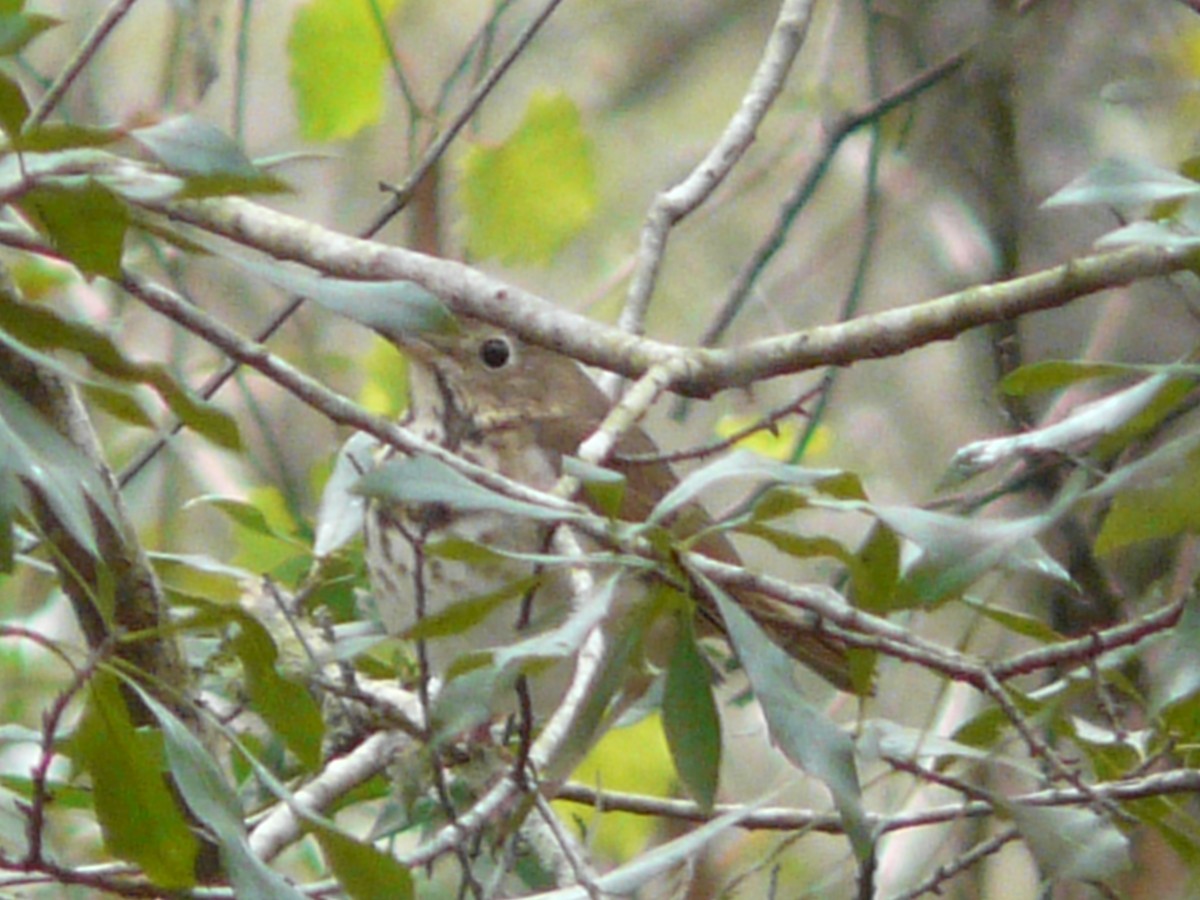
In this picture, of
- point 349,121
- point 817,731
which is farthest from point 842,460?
point 817,731

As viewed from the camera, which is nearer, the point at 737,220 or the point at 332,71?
the point at 332,71

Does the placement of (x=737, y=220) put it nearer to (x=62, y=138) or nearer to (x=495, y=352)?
(x=495, y=352)

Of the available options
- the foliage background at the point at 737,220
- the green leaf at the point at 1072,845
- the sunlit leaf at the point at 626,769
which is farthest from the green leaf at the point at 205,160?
the sunlit leaf at the point at 626,769

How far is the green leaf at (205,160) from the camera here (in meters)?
1.08

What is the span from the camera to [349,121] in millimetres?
2434

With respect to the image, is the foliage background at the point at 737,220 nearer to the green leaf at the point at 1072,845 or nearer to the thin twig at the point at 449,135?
the thin twig at the point at 449,135

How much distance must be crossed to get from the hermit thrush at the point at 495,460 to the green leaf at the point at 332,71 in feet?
1.33

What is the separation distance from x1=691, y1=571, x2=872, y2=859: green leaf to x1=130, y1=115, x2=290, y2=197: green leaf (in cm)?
38

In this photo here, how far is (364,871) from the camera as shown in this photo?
1.05 meters

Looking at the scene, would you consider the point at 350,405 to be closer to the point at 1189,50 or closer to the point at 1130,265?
the point at 1130,265

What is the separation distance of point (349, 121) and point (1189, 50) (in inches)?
52.8

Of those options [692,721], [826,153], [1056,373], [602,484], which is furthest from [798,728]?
[826,153]

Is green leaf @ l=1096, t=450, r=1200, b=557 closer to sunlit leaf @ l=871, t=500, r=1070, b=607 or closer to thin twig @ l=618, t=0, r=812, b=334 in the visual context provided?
sunlit leaf @ l=871, t=500, r=1070, b=607

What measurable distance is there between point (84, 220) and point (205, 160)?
0.09 meters
